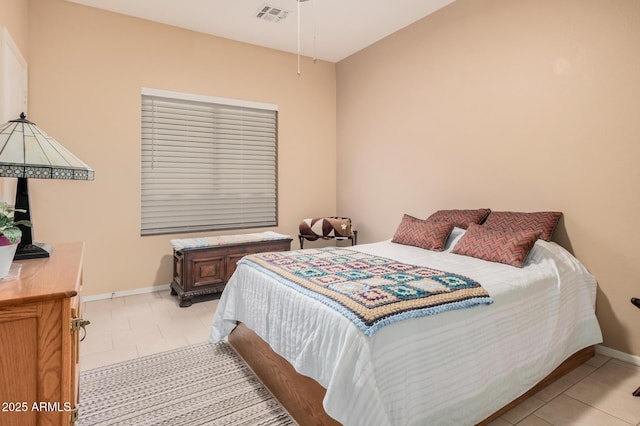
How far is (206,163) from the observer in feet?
14.2

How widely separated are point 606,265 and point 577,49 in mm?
1599

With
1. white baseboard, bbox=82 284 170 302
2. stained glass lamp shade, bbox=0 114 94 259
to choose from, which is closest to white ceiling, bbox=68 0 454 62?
stained glass lamp shade, bbox=0 114 94 259

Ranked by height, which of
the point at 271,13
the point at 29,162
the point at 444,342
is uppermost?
the point at 271,13

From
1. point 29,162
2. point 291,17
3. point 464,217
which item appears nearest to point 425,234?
point 464,217

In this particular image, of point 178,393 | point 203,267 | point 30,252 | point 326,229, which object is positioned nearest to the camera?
point 30,252

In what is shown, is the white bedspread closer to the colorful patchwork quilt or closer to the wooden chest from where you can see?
the colorful patchwork quilt

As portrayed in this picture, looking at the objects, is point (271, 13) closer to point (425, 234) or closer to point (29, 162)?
point (425, 234)

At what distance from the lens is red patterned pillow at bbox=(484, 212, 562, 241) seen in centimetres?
270

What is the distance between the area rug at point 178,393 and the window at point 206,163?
6.45 ft

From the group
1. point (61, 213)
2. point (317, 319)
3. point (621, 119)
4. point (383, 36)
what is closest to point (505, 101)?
point (621, 119)

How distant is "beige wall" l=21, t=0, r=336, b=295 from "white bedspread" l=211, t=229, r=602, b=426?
77.3 inches

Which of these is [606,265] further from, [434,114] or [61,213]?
[61,213]

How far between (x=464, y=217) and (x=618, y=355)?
145cm

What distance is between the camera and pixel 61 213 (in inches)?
139
